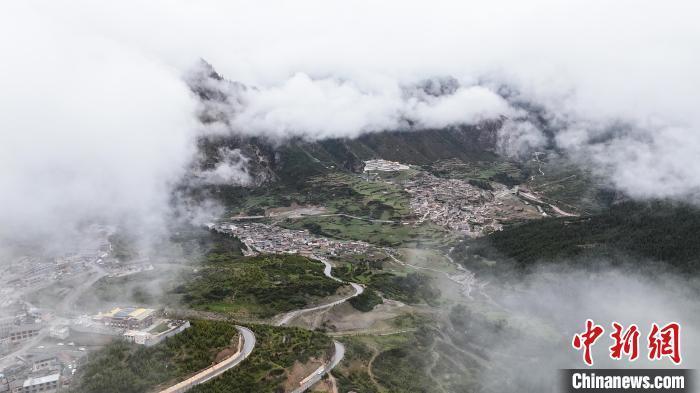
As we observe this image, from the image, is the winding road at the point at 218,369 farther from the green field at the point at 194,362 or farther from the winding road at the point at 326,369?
the winding road at the point at 326,369

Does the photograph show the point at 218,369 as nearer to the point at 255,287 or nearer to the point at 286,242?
the point at 255,287

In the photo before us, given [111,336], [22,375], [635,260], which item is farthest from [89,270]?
[635,260]

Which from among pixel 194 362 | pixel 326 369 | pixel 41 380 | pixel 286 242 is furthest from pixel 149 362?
pixel 286 242

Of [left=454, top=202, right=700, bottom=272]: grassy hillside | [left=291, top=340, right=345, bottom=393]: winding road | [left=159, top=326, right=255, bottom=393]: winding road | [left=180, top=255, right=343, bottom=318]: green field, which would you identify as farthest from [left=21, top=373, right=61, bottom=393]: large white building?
[left=454, top=202, right=700, bottom=272]: grassy hillside

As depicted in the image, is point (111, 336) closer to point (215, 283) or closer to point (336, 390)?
point (336, 390)

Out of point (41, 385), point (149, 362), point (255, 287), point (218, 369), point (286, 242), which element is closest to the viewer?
point (41, 385)

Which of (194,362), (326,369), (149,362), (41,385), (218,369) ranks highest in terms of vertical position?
(149,362)

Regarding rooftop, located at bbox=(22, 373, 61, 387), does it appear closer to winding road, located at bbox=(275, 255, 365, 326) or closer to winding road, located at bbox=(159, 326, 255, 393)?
winding road, located at bbox=(159, 326, 255, 393)

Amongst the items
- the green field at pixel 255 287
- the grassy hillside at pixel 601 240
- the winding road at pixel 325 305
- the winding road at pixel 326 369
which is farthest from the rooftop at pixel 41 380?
the grassy hillside at pixel 601 240
